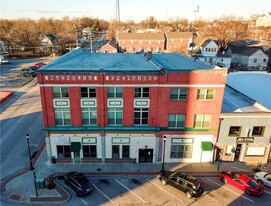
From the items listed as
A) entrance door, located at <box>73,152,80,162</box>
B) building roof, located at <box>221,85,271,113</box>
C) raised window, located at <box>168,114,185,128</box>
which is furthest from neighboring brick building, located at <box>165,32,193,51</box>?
entrance door, located at <box>73,152,80,162</box>

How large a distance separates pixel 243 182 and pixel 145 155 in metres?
10.6

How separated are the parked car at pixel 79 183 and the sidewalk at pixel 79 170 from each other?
3.12 feet

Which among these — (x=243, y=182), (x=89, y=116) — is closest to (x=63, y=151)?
(x=89, y=116)

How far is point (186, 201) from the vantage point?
21.5 meters

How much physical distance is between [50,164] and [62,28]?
119360 millimetres

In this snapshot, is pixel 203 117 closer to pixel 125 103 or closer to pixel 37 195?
pixel 125 103

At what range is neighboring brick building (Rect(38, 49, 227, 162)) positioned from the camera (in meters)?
24.0

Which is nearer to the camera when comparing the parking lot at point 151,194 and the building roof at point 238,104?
the parking lot at point 151,194

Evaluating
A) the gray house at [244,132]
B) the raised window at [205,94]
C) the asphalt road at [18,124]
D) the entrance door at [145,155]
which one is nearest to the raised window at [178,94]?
the raised window at [205,94]

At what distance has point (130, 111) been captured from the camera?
2539cm

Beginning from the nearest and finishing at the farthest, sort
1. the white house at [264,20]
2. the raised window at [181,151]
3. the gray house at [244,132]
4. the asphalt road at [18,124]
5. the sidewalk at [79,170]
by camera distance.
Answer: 1. the sidewalk at [79,170]
2. the gray house at [244,132]
3. the raised window at [181,151]
4. the asphalt road at [18,124]
5. the white house at [264,20]

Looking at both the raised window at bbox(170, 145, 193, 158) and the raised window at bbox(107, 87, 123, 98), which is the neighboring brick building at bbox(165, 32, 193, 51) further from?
the raised window at bbox(107, 87, 123, 98)

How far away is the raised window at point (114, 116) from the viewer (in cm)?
2539

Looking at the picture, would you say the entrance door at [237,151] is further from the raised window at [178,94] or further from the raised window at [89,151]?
the raised window at [89,151]
